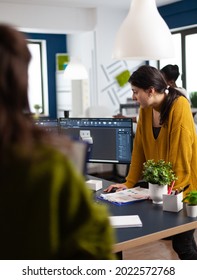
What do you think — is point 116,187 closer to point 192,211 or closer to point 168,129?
point 168,129

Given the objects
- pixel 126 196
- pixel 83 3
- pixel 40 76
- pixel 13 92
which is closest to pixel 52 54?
pixel 40 76

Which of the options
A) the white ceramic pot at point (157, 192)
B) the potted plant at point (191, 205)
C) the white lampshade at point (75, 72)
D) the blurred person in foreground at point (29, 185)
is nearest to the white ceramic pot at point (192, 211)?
the potted plant at point (191, 205)

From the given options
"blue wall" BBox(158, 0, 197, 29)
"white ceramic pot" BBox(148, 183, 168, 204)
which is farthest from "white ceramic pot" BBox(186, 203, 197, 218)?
"blue wall" BBox(158, 0, 197, 29)

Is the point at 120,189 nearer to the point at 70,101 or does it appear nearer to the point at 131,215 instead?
the point at 131,215

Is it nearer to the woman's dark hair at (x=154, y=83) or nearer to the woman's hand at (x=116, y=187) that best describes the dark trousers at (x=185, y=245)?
the woman's hand at (x=116, y=187)

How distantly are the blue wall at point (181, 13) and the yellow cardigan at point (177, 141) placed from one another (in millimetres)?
5004

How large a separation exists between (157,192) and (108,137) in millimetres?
613

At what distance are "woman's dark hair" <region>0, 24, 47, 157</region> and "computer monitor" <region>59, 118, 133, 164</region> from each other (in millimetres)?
1619

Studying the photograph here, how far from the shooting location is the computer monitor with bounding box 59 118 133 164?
7.90 ft

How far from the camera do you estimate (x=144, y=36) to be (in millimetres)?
2115

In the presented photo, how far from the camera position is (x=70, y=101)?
25.9ft
